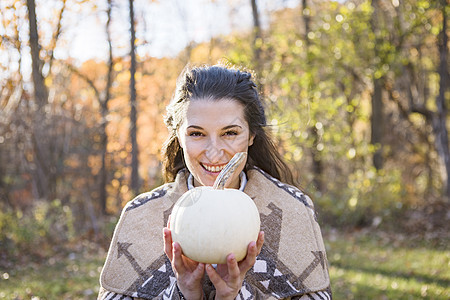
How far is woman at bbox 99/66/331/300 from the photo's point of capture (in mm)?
2238

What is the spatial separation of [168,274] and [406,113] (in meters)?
13.8

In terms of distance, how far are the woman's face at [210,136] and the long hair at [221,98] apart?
6 cm

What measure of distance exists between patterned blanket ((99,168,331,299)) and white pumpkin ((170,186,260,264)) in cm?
49

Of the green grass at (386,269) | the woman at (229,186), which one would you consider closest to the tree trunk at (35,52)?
the green grass at (386,269)

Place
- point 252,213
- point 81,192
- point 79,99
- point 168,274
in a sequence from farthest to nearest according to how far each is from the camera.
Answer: point 79,99 → point 81,192 → point 168,274 → point 252,213

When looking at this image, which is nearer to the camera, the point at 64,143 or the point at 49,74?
the point at 64,143

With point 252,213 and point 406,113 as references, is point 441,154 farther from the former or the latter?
point 252,213

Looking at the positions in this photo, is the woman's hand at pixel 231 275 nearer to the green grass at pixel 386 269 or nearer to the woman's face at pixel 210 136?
the woman's face at pixel 210 136

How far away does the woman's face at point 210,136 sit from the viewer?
2203mm

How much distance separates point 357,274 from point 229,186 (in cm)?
526

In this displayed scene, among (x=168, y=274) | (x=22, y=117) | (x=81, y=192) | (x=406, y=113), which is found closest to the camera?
(x=168, y=274)

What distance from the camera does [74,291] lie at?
650cm

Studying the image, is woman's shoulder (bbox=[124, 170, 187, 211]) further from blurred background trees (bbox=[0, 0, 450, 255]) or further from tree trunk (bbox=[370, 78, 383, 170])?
tree trunk (bbox=[370, 78, 383, 170])

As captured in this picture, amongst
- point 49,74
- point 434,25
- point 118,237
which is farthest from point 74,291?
point 49,74
